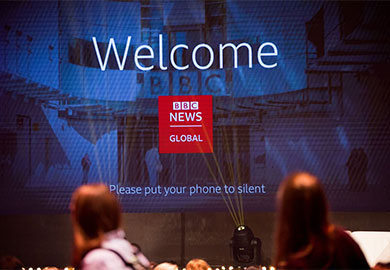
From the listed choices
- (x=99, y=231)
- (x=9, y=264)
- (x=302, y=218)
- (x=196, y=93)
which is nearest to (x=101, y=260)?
(x=99, y=231)

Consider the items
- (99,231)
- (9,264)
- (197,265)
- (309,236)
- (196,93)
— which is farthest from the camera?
(196,93)

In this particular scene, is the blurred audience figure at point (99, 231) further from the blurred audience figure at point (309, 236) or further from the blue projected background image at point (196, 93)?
the blue projected background image at point (196, 93)

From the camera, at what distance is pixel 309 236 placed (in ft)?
4.62

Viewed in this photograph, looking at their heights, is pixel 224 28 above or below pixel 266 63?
above

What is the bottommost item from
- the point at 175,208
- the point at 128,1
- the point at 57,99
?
the point at 175,208

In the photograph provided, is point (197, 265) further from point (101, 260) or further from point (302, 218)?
point (302, 218)

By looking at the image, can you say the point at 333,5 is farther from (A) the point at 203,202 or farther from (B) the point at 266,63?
(A) the point at 203,202

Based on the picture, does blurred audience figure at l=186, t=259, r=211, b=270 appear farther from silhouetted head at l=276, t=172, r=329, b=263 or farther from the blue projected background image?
silhouetted head at l=276, t=172, r=329, b=263

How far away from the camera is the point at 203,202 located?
177 inches

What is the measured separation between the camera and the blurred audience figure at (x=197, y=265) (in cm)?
420

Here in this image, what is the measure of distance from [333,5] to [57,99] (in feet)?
9.67

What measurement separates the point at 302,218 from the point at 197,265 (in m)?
3.00

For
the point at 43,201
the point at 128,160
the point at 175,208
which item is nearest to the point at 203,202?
the point at 175,208

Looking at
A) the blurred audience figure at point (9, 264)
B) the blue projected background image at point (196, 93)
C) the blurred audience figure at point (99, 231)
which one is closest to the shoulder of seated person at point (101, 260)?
the blurred audience figure at point (99, 231)
